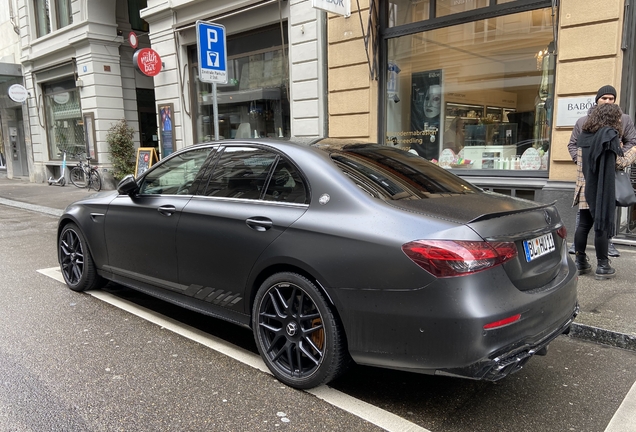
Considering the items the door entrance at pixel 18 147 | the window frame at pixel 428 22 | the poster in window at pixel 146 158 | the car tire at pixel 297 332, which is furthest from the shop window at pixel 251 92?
the door entrance at pixel 18 147

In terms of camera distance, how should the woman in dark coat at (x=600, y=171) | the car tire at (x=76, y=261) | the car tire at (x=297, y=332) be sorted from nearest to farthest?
1. the car tire at (x=297, y=332)
2. the woman in dark coat at (x=600, y=171)
3. the car tire at (x=76, y=261)

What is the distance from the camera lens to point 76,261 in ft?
16.7

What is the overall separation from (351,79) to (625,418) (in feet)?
23.9

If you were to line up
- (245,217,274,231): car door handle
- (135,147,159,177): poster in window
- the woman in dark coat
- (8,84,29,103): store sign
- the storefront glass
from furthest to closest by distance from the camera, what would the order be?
(8,84,29,103): store sign, (135,147,159,177): poster in window, the storefront glass, the woman in dark coat, (245,217,274,231): car door handle

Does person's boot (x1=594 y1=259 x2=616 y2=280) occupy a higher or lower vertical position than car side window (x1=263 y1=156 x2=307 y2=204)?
lower

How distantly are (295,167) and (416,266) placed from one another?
46.7 inches

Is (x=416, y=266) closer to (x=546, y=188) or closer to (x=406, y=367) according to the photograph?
(x=406, y=367)

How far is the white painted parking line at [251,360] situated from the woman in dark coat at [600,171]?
3.38 metres

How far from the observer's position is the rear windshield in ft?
9.77

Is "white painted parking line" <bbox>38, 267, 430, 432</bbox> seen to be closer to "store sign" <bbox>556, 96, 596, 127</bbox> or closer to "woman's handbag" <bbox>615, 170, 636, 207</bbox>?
"woman's handbag" <bbox>615, 170, 636, 207</bbox>

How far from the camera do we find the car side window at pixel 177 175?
395cm

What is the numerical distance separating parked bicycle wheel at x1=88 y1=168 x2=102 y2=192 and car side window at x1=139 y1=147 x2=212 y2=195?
1254cm

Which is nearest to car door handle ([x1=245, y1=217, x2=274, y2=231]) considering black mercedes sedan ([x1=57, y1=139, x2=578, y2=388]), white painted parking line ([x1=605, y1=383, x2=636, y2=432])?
black mercedes sedan ([x1=57, y1=139, x2=578, y2=388])

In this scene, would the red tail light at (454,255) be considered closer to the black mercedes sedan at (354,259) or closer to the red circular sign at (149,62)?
the black mercedes sedan at (354,259)
